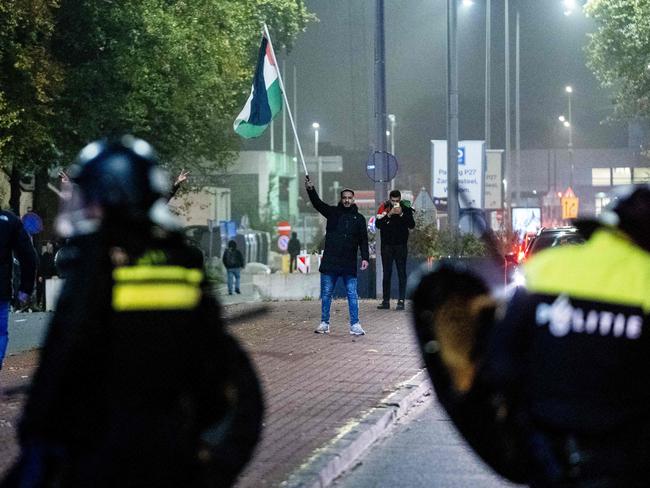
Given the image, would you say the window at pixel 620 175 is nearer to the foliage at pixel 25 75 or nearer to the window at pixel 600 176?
the window at pixel 600 176

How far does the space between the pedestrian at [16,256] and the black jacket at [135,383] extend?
22.2 feet

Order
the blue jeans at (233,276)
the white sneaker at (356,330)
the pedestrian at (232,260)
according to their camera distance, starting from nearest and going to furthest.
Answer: the white sneaker at (356,330) < the pedestrian at (232,260) < the blue jeans at (233,276)

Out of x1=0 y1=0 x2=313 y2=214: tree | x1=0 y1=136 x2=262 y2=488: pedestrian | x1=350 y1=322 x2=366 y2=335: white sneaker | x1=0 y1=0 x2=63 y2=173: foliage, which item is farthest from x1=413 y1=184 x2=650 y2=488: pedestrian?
x1=0 y1=0 x2=63 y2=173: foliage

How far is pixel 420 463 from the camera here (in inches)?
358

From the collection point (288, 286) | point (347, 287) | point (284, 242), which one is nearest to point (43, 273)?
point (288, 286)

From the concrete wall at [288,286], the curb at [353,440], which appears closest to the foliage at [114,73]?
the concrete wall at [288,286]

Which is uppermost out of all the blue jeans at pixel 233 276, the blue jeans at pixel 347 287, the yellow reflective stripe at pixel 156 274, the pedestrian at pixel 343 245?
the yellow reflective stripe at pixel 156 274

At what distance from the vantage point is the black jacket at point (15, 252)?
10.5m

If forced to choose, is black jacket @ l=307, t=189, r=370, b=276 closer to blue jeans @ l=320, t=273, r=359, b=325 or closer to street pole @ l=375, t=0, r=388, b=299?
blue jeans @ l=320, t=273, r=359, b=325

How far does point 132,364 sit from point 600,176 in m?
113

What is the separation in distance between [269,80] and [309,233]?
4432 cm

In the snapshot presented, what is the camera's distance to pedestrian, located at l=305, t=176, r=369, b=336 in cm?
1694

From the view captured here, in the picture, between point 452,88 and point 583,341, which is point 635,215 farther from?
point 452,88

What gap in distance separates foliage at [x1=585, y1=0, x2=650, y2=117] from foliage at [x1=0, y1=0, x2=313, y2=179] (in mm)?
14350
